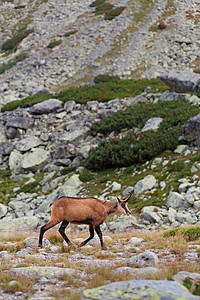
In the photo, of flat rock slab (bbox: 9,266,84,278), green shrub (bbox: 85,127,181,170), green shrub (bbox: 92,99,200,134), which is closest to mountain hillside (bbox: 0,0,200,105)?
green shrub (bbox: 92,99,200,134)

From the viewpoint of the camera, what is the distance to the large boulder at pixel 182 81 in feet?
82.9

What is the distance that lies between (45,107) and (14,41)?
34.8 m

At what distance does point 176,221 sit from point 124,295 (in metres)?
9.28

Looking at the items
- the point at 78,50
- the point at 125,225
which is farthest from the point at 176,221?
the point at 78,50

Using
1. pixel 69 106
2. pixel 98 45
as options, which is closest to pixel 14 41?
pixel 98 45

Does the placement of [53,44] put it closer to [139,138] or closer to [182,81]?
[182,81]

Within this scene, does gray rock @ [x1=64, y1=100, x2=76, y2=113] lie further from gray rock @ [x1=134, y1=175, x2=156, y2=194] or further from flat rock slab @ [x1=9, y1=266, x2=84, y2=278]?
flat rock slab @ [x1=9, y1=266, x2=84, y2=278]

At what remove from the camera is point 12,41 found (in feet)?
185

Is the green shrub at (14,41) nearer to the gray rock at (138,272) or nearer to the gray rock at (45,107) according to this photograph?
the gray rock at (45,107)

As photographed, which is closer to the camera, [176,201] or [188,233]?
[188,233]

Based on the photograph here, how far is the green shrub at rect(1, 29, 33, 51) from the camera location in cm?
5498

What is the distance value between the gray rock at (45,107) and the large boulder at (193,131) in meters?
14.2

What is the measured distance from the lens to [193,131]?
1741cm

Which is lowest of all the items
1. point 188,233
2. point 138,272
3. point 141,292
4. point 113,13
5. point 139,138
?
point 139,138
